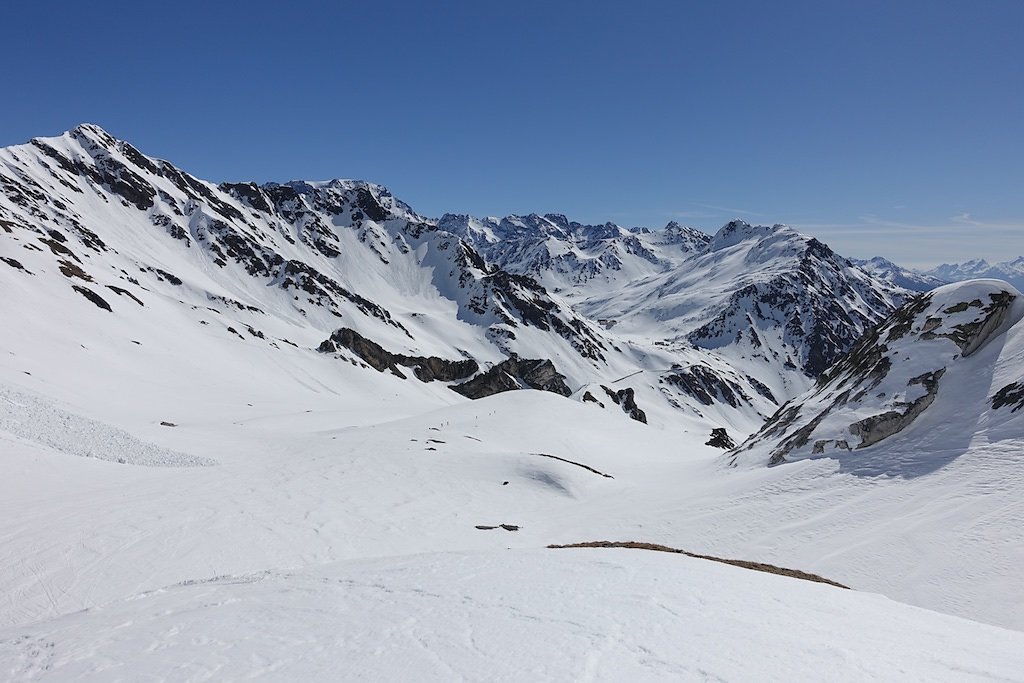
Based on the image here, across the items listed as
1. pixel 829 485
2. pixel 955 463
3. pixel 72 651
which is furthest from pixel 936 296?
pixel 72 651

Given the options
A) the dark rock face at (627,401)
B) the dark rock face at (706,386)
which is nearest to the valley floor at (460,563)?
the dark rock face at (627,401)

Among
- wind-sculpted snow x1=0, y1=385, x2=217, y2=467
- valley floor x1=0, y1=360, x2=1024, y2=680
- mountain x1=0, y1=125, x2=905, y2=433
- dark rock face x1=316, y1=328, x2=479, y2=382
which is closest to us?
valley floor x1=0, y1=360, x2=1024, y2=680

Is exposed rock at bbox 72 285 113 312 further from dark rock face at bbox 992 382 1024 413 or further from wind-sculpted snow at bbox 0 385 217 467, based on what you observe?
dark rock face at bbox 992 382 1024 413

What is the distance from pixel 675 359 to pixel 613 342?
2360cm

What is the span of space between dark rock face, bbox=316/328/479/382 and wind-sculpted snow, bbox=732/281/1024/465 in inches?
2795

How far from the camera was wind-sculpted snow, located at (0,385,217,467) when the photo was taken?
60.6 feet

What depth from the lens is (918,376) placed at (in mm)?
21781

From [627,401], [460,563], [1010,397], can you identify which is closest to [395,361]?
[627,401]

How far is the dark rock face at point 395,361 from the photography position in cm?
9088

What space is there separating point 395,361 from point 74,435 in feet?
264

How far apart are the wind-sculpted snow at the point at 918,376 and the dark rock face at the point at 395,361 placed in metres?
71.0

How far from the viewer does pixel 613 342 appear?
7721 inches

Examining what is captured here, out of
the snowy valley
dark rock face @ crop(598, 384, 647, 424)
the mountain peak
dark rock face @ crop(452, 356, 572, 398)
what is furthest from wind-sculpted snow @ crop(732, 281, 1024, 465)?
the mountain peak

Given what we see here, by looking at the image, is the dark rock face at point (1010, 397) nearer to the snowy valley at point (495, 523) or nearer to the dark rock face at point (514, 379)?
the snowy valley at point (495, 523)
